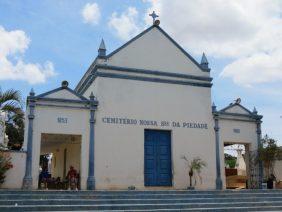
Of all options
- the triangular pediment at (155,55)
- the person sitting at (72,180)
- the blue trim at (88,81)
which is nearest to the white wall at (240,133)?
the triangular pediment at (155,55)

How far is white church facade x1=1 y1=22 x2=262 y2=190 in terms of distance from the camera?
1798 centimetres

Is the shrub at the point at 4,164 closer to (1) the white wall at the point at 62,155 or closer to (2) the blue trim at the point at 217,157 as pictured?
(1) the white wall at the point at 62,155

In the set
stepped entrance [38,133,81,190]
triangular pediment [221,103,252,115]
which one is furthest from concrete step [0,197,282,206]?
triangular pediment [221,103,252,115]

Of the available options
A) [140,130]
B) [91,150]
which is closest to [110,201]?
[91,150]

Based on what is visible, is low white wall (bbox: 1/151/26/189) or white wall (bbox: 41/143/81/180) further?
white wall (bbox: 41/143/81/180)

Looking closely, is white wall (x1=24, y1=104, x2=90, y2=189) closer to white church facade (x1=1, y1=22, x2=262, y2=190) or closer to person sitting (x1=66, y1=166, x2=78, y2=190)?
white church facade (x1=1, y1=22, x2=262, y2=190)

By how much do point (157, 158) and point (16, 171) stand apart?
6.42 meters

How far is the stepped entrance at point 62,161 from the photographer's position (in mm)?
18811

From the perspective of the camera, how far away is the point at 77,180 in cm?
1844

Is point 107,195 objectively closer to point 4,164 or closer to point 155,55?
Answer: point 4,164

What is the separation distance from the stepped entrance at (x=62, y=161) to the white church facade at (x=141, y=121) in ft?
1.44

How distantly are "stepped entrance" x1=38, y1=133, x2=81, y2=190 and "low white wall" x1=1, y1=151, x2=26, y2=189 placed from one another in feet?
6.07

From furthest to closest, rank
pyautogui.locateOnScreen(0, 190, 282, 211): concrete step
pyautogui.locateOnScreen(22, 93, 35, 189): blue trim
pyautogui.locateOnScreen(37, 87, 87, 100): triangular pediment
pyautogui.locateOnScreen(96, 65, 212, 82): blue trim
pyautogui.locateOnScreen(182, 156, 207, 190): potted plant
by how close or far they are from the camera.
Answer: pyautogui.locateOnScreen(182, 156, 207, 190): potted plant < pyautogui.locateOnScreen(96, 65, 212, 82): blue trim < pyautogui.locateOnScreen(37, 87, 87, 100): triangular pediment < pyautogui.locateOnScreen(22, 93, 35, 189): blue trim < pyautogui.locateOnScreen(0, 190, 282, 211): concrete step

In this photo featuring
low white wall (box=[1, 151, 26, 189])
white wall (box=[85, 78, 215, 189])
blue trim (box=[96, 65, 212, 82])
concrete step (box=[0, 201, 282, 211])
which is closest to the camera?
concrete step (box=[0, 201, 282, 211])
